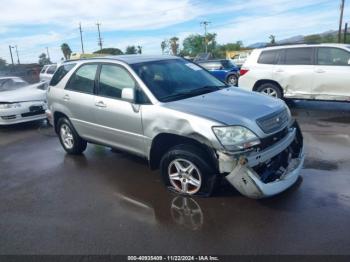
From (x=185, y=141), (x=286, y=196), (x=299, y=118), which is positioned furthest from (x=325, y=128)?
(x=185, y=141)

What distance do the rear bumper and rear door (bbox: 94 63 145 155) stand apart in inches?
59.0

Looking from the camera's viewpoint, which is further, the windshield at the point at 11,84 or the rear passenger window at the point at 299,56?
the windshield at the point at 11,84

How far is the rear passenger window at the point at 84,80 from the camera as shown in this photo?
533 cm

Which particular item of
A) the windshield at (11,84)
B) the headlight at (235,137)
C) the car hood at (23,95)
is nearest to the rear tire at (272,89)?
the headlight at (235,137)


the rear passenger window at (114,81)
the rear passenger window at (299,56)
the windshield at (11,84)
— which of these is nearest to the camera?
the rear passenger window at (114,81)

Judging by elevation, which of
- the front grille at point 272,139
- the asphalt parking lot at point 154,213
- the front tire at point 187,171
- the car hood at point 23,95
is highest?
the front grille at point 272,139

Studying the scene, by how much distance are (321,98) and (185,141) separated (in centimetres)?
613

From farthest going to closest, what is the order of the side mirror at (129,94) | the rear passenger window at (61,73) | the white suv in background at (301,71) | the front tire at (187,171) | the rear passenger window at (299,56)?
the rear passenger window at (299,56) → the white suv in background at (301,71) → the rear passenger window at (61,73) → the side mirror at (129,94) → the front tire at (187,171)

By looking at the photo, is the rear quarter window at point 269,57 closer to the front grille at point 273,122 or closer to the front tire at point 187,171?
the front grille at point 273,122

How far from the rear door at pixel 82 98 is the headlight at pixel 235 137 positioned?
2.40m

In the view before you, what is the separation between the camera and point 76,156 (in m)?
6.34

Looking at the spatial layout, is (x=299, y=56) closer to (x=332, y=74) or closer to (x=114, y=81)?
(x=332, y=74)

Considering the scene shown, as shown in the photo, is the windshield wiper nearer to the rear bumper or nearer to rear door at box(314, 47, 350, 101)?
the rear bumper

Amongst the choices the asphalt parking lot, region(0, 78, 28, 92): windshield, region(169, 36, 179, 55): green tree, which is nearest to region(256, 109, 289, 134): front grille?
the asphalt parking lot
